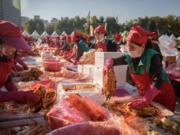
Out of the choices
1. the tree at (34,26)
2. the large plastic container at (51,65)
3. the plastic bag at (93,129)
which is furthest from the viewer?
the tree at (34,26)

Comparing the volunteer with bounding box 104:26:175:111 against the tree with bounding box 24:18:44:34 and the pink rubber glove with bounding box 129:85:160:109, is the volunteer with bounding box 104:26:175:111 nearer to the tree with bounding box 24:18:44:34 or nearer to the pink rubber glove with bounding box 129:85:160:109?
the pink rubber glove with bounding box 129:85:160:109

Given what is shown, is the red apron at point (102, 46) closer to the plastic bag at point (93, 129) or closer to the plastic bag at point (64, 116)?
the plastic bag at point (64, 116)

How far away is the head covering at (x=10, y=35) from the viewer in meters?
1.28

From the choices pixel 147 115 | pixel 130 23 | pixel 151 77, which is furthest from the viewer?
pixel 130 23

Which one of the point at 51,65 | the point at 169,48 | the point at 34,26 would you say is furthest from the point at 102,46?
the point at 34,26

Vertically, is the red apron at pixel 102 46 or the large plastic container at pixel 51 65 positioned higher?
the red apron at pixel 102 46

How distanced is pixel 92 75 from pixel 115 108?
103 centimetres

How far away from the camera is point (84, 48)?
16.2 ft

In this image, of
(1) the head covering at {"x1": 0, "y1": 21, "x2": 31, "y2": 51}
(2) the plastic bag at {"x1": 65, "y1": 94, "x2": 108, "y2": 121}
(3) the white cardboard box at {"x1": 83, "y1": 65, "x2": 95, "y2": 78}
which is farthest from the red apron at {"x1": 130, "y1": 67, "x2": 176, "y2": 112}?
(1) the head covering at {"x1": 0, "y1": 21, "x2": 31, "y2": 51}

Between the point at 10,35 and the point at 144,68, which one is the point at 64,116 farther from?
the point at 144,68

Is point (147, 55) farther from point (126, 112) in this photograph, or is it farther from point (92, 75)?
point (92, 75)

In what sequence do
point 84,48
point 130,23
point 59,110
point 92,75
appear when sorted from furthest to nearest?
point 130,23
point 84,48
point 92,75
point 59,110

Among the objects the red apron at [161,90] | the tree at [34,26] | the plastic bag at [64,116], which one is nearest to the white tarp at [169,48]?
the red apron at [161,90]

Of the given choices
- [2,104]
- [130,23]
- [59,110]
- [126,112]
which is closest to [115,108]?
[126,112]
